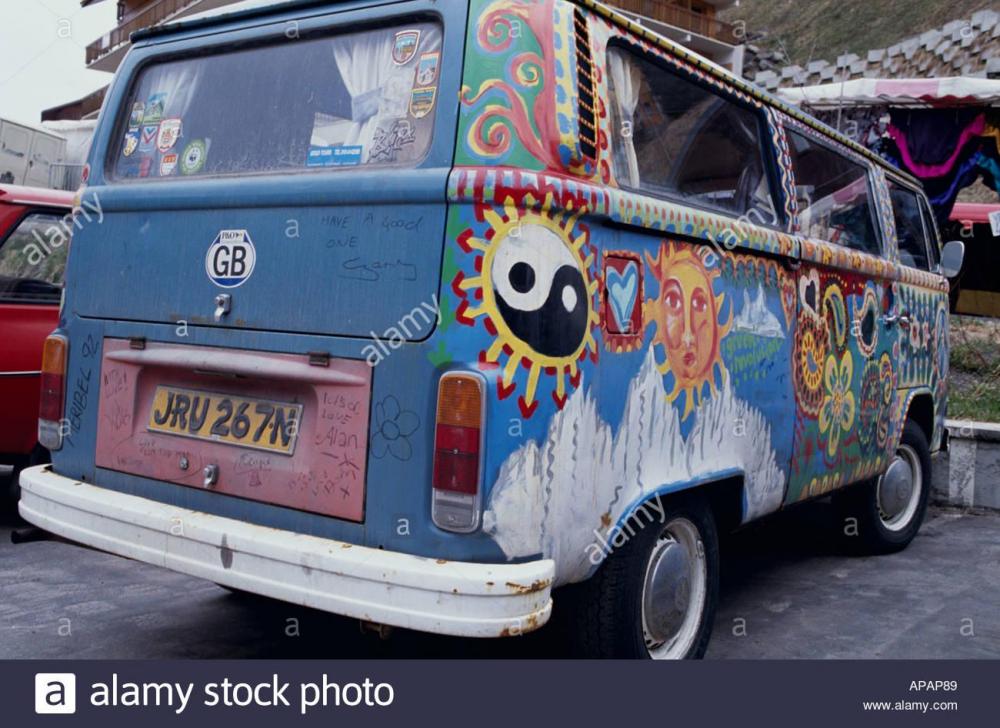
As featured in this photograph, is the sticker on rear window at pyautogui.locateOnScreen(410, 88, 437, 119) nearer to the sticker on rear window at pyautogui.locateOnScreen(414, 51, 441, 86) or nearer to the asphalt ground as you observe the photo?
the sticker on rear window at pyautogui.locateOnScreen(414, 51, 441, 86)

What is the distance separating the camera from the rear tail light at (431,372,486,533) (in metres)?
2.52

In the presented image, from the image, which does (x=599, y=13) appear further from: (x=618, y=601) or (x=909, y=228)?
(x=909, y=228)

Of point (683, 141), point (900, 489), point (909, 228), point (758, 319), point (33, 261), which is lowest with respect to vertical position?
point (900, 489)

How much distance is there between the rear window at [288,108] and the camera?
2805 mm

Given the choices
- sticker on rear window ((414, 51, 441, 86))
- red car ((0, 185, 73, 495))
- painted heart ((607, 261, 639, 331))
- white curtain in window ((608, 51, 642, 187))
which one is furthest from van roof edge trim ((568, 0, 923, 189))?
red car ((0, 185, 73, 495))

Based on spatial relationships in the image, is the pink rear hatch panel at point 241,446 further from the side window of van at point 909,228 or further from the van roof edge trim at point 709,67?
the side window of van at point 909,228

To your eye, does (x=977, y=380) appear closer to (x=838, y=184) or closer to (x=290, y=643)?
(x=838, y=184)

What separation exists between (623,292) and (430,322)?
65 cm

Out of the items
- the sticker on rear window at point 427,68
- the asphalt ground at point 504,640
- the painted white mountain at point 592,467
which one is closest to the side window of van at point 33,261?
the asphalt ground at point 504,640

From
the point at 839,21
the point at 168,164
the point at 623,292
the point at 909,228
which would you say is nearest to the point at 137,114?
the point at 168,164

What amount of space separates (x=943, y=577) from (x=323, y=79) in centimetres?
403

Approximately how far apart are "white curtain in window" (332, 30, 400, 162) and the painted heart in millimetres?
808

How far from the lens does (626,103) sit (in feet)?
10.0

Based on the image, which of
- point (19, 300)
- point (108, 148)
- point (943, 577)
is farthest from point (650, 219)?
point (19, 300)
